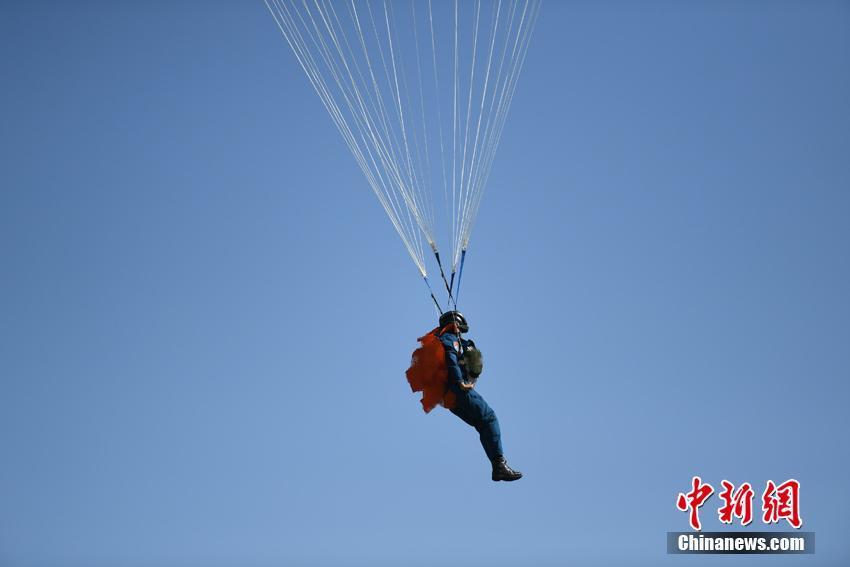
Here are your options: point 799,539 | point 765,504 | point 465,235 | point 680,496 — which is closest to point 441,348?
point 465,235

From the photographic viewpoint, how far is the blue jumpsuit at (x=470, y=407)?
17.9m

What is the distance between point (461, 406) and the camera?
1806cm

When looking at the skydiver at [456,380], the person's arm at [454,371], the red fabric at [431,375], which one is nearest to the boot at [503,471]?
the skydiver at [456,380]

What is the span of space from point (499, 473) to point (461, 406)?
120 centimetres

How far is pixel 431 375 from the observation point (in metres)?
17.9

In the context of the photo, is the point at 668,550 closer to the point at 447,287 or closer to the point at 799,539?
the point at 799,539

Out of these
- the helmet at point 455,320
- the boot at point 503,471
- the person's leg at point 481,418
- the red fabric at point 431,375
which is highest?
the helmet at point 455,320

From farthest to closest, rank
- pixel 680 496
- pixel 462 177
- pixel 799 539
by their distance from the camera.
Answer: pixel 799 539 < pixel 680 496 < pixel 462 177

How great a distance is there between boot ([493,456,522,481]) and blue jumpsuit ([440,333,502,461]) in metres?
0.09

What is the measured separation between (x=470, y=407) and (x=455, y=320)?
4.33 feet

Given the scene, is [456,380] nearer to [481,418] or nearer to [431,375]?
[431,375]

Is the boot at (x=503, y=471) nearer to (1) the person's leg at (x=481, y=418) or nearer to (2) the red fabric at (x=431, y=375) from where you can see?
(1) the person's leg at (x=481, y=418)

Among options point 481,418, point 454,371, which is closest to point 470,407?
point 481,418

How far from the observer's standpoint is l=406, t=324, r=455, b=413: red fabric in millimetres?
17875
